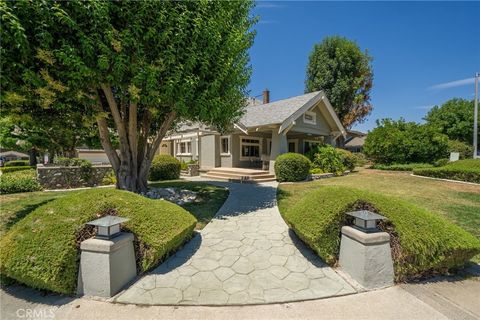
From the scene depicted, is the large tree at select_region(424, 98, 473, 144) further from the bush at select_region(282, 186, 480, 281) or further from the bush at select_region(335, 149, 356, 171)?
the bush at select_region(282, 186, 480, 281)

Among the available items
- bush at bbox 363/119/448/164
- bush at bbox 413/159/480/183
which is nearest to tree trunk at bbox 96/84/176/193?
bush at bbox 413/159/480/183

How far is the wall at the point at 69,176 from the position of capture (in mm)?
10719

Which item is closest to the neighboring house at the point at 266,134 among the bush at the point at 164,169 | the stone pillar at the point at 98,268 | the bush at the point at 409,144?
the bush at the point at 164,169

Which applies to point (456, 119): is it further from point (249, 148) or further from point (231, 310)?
point (231, 310)

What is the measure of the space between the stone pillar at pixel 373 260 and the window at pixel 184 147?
→ 17469mm

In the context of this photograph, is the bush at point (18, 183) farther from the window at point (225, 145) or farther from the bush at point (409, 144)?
the bush at point (409, 144)

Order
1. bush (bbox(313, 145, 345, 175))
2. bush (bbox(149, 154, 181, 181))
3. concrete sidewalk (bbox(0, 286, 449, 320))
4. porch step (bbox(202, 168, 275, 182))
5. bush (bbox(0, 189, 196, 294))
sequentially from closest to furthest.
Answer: concrete sidewalk (bbox(0, 286, 449, 320)), bush (bbox(0, 189, 196, 294)), porch step (bbox(202, 168, 275, 182)), bush (bbox(149, 154, 181, 181)), bush (bbox(313, 145, 345, 175))

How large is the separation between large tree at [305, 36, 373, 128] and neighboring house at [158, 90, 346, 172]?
9.57 meters

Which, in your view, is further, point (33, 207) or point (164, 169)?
point (164, 169)

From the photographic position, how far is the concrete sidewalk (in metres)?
2.66

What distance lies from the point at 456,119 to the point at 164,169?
1732 inches

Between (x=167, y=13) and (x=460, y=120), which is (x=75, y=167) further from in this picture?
(x=460, y=120)

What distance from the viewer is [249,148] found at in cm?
1705

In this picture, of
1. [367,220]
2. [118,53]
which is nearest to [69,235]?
[118,53]
